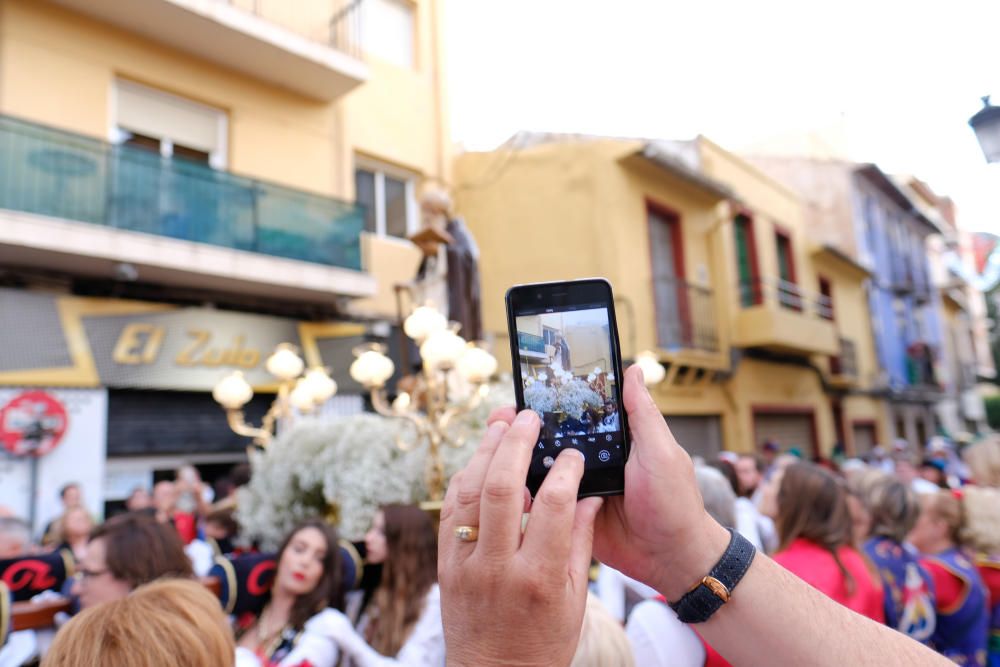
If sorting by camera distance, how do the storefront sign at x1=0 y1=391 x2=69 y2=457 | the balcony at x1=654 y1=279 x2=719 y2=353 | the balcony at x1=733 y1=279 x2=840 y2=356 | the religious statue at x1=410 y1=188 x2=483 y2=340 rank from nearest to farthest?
1. the religious statue at x1=410 y1=188 x2=483 y2=340
2. the storefront sign at x1=0 y1=391 x2=69 y2=457
3. the balcony at x1=654 y1=279 x2=719 y2=353
4. the balcony at x1=733 y1=279 x2=840 y2=356

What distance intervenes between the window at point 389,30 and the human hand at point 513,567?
40.6 ft

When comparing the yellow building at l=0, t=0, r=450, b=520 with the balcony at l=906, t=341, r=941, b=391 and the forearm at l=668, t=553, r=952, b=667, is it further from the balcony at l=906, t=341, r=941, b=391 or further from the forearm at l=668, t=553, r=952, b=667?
the balcony at l=906, t=341, r=941, b=391

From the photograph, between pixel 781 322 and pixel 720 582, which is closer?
pixel 720 582

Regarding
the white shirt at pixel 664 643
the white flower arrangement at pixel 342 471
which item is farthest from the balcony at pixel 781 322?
the white shirt at pixel 664 643

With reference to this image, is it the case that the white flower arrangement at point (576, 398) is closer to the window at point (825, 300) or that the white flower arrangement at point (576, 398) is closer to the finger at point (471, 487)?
the finger at point (471, 487)

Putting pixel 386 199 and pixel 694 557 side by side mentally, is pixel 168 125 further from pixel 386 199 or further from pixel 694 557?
pixel 694 557

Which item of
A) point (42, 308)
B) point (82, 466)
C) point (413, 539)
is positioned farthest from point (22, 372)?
point (413, 539)

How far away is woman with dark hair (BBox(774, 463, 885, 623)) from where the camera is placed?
251cm

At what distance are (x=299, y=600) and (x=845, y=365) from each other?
19691 mm

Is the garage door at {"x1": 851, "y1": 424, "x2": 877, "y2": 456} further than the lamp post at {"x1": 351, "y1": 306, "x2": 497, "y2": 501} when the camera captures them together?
Yes

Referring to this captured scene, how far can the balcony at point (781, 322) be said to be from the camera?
15.1 m

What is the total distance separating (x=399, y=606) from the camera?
10.0 feet

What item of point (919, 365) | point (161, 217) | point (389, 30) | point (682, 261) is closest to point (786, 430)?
point (682, 261)

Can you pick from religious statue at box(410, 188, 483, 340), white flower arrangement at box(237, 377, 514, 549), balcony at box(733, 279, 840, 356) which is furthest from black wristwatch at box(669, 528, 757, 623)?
balcony at box(733, 279, 840, 356)
